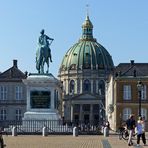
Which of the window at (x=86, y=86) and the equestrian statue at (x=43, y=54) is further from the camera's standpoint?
the window at (x=86, y=86)

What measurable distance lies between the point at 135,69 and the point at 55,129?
34.6 m

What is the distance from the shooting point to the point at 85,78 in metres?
A: 180

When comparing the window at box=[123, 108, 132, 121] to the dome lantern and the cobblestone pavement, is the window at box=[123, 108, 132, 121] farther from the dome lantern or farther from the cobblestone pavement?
the dome lantern

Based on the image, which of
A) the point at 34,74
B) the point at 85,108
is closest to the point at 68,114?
the point at 85,108

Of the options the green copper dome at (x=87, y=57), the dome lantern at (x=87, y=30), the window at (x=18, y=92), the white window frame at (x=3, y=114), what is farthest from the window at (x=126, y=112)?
the dome lantern at (x=87, y=30)

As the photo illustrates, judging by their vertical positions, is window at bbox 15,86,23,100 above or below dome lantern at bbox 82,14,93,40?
below

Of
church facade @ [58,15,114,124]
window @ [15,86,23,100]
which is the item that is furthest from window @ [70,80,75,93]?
window @ [15,86,23,100]

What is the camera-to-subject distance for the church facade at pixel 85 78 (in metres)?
168

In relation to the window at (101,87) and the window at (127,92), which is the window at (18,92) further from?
the window at (101,87)

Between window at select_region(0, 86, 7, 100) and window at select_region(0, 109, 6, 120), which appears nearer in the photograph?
window at select_region(0, 109, 6, 120)

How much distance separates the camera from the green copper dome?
593 ft

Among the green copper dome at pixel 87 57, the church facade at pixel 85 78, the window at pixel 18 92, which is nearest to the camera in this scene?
the window at pixel 18 92

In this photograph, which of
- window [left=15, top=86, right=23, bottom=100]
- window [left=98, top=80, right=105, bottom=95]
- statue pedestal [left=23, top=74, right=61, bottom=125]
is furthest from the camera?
window [left=98, top=80, right=105, bottom=95]

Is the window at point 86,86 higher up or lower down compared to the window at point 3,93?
higher up
